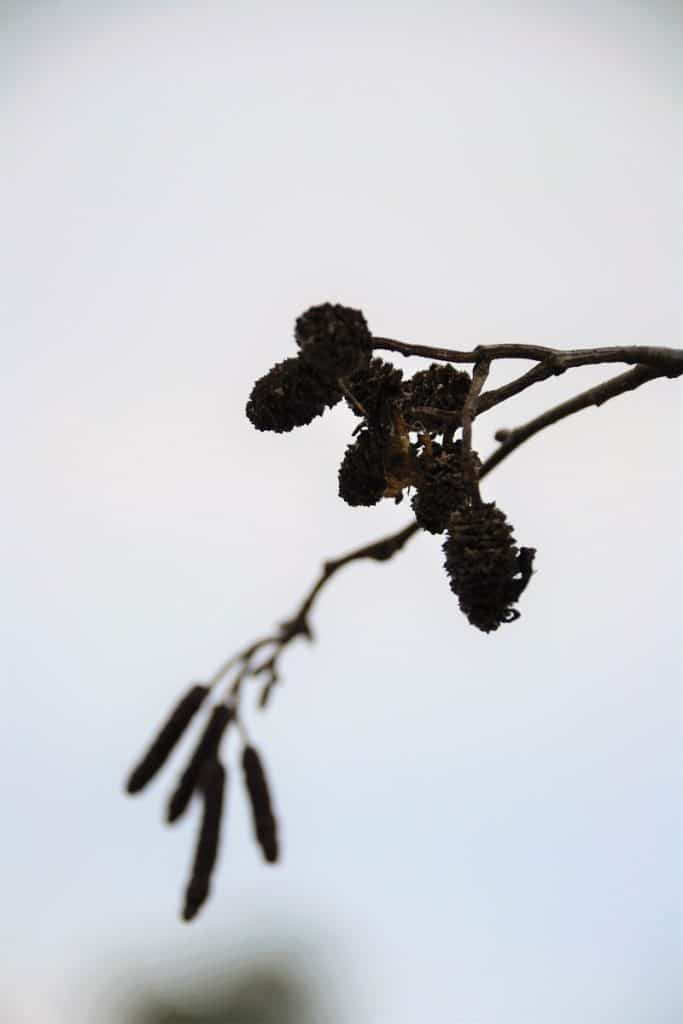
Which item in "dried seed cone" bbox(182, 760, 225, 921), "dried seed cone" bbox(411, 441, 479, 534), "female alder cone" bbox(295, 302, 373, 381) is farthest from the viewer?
"dried seed cone" bbox(411, 441, 479, 534)

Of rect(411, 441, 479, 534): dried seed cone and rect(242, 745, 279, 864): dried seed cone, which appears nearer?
rect(242, 745, 279, 864): dried seed cone

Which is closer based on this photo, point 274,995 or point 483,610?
point 483,610

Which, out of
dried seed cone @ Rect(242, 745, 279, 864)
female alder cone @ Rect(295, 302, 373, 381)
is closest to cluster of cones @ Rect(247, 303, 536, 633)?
female alder cone @ Rect(295, 302, 373, 381)

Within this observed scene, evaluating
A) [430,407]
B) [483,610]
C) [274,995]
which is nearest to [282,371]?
[430,407]

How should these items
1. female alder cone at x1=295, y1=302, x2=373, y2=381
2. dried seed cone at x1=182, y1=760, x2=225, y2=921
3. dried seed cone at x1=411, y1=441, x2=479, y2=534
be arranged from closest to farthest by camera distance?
dried seed cone at x1=182, y1=760, x2=225, y2=921 < female alder cone at x1=295, y1=302, x2=373, y2=381 < dried seed cone at x1=411, y1=441, x2=479, y2=534

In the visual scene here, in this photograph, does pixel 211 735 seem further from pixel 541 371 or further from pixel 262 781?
pixel 541 371

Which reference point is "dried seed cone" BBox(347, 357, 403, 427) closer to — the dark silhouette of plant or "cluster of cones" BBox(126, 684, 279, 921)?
the dark silhouette of plant

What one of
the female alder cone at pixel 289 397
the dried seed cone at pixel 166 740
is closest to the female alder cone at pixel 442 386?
the female alder cone at pixel 289 397

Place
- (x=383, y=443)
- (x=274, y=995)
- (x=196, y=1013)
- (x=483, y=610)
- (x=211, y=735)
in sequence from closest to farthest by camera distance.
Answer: (x=211, y=735) → (x=483, y=610) → (x=383, y=443) → (x=196, y=1013) → (x=274, y=995)
